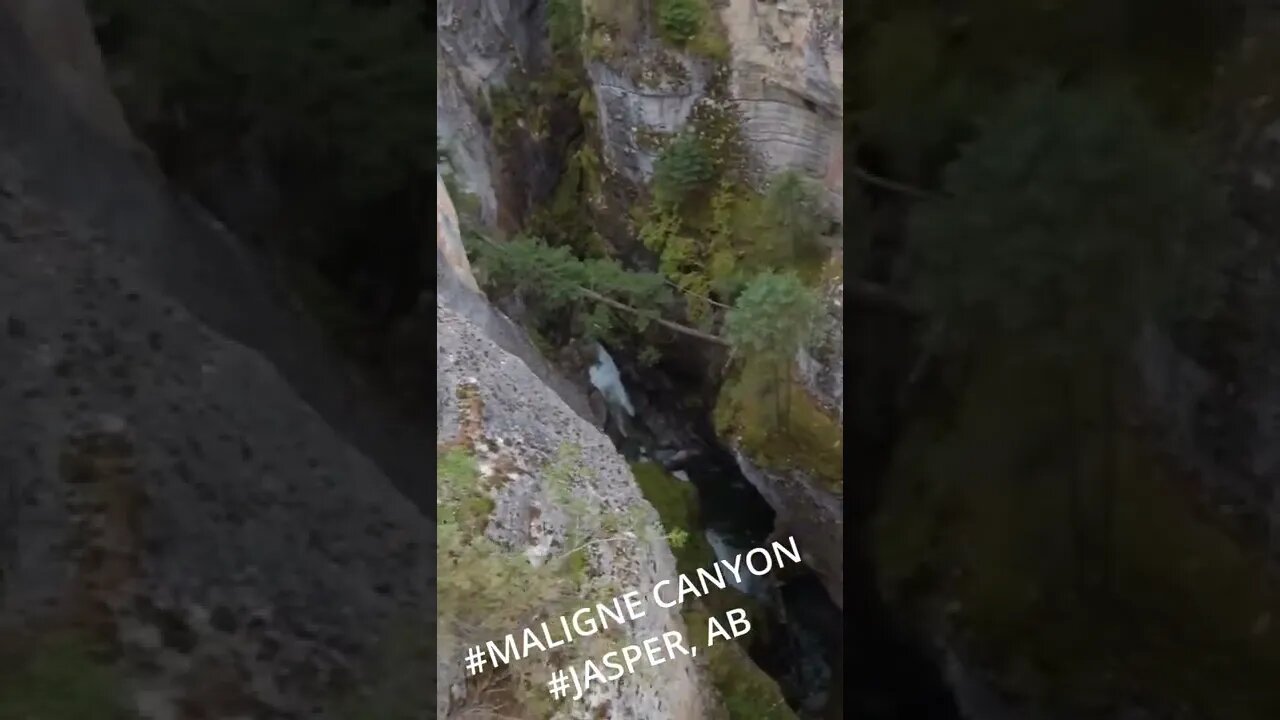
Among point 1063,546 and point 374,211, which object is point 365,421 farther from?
point 1063,546

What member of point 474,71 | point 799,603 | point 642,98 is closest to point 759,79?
point 642,98

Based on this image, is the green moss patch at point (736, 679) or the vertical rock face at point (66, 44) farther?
the green moss patch at point (736, 679)

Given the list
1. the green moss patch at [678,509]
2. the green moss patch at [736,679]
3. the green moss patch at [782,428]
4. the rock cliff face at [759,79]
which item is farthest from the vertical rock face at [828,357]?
the green moss patch at [736,679]

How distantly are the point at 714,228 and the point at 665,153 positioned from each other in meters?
0.12

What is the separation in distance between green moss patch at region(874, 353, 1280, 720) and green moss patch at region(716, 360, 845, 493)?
0.32 ft

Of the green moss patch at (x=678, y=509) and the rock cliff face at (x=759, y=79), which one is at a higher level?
the rock cliff face at (x=759, y=79)

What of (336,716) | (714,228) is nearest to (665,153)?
(714,228)

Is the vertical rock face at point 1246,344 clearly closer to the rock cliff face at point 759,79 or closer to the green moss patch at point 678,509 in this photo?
the rock cliff face at point 759,79

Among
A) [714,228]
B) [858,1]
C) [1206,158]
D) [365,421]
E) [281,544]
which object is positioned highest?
[858,1]

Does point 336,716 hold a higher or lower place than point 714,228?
lower

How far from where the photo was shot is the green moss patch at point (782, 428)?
1504 millimetres

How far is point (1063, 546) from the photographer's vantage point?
1.50 meters

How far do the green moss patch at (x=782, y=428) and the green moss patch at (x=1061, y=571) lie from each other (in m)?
0.10

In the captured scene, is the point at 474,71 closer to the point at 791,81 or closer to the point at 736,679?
the point at 791,81
